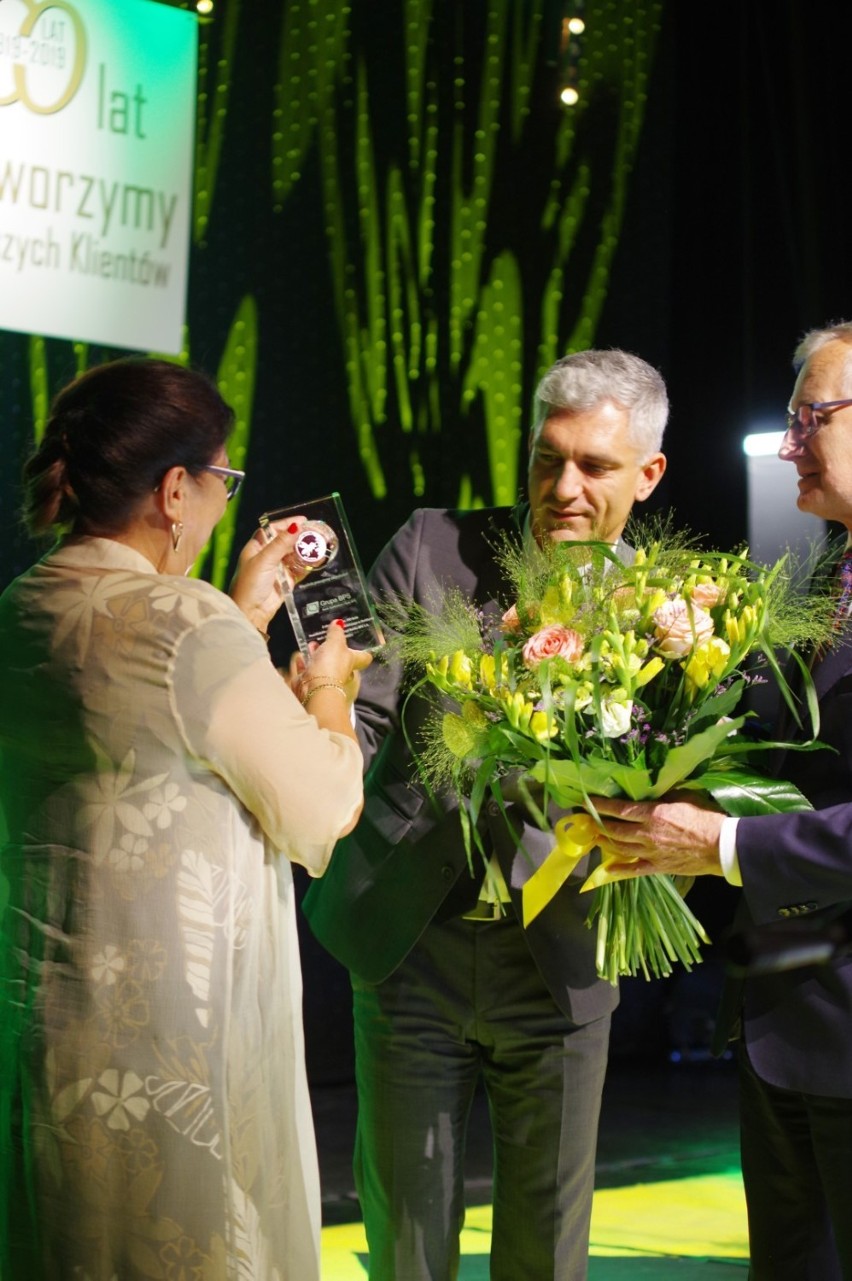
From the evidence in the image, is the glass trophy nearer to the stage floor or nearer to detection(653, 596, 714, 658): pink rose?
detection(653, 596, 714, 658): pink rose

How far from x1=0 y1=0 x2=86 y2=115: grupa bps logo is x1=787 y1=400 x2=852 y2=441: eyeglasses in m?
2.24

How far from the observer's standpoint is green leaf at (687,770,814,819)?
1969 millimetres

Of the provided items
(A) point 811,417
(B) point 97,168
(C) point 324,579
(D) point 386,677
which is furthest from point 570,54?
(C) point 324,579

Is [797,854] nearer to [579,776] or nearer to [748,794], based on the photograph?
[748,794]

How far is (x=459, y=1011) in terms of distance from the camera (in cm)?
220

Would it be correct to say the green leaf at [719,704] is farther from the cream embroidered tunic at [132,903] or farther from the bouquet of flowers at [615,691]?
the cream embroidered tunic at [132,903]

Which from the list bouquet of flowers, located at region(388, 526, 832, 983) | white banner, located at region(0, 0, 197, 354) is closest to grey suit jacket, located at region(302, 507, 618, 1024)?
bouquet of flowers, located at region(388, 526, 832, 983)

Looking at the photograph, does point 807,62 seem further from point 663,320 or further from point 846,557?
point 846,557

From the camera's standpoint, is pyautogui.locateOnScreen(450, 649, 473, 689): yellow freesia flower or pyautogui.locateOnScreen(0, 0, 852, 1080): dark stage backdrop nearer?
pyautogui.locateOnScreen(450, 649, 473, 689): yellow freesia flower

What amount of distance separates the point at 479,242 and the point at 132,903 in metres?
3.35

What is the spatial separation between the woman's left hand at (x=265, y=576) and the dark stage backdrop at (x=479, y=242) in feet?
6.42

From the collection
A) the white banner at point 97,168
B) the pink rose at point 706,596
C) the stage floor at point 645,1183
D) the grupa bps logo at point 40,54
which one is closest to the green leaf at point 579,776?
the pink rose at point 706,596

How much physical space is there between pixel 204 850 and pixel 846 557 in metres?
1.01

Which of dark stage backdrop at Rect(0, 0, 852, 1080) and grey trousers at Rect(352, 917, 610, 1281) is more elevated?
dark stage backdrop at Rect(0, 0, 852, 1080)
